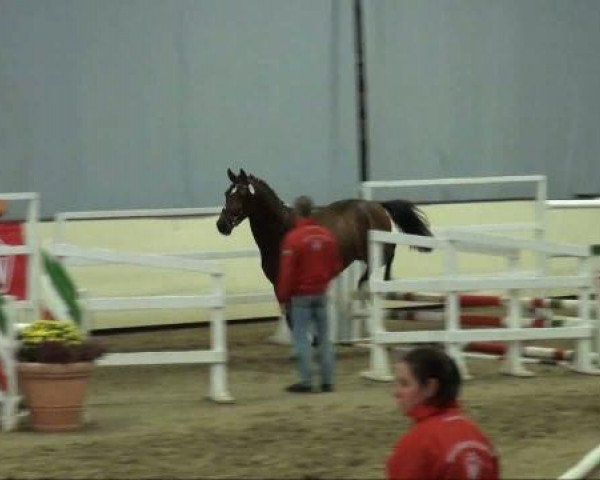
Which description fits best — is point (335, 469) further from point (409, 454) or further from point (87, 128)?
point (87, 128)

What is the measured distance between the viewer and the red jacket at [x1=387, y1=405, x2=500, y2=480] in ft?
14.8

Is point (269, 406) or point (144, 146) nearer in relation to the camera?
point (269, 406)

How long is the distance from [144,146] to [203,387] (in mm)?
5433

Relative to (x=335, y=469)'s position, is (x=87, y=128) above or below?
above

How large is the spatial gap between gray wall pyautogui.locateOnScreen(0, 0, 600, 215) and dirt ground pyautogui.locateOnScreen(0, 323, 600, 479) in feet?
13.0

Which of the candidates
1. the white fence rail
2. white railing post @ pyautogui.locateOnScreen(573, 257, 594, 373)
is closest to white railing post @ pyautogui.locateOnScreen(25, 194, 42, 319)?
the white fence rail

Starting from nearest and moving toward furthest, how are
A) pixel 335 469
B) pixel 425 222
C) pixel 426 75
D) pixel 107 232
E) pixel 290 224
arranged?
pixel 335 469 < pixel 290 224 < pixel 425 222 < pixel 107 232 < pixel 426 75

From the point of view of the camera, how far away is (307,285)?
11.6 m

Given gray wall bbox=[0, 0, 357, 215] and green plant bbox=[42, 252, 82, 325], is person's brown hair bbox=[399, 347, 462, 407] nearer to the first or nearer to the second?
green plant bbox=[42, 252, 82, 325]

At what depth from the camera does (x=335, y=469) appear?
8383mm

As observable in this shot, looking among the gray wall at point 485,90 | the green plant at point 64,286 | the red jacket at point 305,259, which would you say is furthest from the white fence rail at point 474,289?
the gray wall at point 485,90

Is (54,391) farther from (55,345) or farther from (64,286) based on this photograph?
(64,286)

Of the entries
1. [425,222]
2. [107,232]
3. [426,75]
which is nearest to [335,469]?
[425,222]

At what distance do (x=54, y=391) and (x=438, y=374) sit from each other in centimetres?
555
